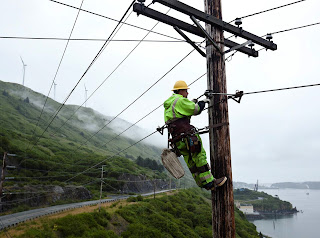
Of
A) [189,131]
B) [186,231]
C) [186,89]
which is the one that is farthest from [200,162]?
[186,231]

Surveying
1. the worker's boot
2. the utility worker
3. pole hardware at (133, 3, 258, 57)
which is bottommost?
the worker's boot

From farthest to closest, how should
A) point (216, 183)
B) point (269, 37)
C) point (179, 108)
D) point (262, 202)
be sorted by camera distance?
point (262, 202) → point (269, 37) → point (179, 108) → point (216, 183)

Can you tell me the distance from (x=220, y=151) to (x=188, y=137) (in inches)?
27.2

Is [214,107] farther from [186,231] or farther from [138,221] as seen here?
[186,231]

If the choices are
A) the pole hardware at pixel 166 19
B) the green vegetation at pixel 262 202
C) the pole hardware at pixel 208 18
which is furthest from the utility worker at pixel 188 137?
the green vegetation at pixel 262 202

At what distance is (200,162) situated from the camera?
4.94m

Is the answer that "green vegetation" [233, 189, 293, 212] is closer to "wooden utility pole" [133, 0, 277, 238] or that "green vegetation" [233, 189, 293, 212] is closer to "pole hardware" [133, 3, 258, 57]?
"wooden utility pole" [133, 0, 277, 238]

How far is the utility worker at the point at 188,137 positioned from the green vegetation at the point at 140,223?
57.5ft

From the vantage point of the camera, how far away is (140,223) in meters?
27.8

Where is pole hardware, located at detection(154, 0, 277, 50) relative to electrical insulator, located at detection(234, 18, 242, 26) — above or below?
below

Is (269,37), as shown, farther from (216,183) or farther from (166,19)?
(216,183)

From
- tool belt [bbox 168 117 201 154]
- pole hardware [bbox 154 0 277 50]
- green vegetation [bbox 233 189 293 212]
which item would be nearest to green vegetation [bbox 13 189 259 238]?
tool belt [bbox 168 117 201 154]

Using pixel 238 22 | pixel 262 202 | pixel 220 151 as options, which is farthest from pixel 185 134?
pixel 262 202

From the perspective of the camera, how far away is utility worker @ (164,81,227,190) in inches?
192
